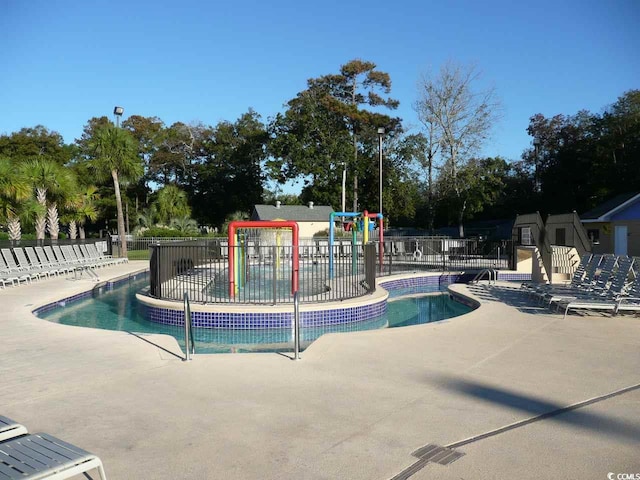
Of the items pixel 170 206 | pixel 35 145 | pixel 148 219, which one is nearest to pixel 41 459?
pixel 148 219

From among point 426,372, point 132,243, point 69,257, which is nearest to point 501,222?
point 132,243

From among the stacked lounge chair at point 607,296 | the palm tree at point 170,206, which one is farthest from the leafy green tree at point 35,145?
the stacked lounge chair at point 607,296

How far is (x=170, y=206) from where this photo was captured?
4462 cm

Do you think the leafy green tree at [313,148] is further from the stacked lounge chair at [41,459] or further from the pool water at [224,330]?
the stacked lounge chair at [41,459]

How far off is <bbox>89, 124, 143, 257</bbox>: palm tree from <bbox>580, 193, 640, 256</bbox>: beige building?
2891cm

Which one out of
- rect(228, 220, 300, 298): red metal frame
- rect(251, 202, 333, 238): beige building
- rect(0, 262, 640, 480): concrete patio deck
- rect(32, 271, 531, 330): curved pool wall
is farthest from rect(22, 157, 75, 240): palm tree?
rect(0, 262, 640, 480): concrete patio deck

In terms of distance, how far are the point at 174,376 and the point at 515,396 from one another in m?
3.87

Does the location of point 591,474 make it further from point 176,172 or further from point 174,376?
point 176,172

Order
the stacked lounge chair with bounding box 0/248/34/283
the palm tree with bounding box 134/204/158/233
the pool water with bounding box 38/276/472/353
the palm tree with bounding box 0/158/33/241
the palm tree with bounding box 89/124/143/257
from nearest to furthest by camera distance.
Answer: the pool water with bounding box 38/276/472/353
the stacked lounge chair with bounding box 0/248/34/283
the palm tree with bounding box 0/158/33/241
the palm tree with bounding box 89/124/143/257
the palm tree with bounding box 134/204/158/233

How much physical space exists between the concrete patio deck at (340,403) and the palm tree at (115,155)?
23.1m

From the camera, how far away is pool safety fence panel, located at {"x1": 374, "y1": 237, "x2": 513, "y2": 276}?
20.9 meters

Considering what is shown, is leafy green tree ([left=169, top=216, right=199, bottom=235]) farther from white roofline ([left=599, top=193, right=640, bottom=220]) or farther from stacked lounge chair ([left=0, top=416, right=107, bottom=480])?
stacked lounge chair ([left=0, top=416, right=107, bottom=480])

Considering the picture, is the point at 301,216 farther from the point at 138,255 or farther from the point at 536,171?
the point at 536,171

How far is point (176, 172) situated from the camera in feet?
183
